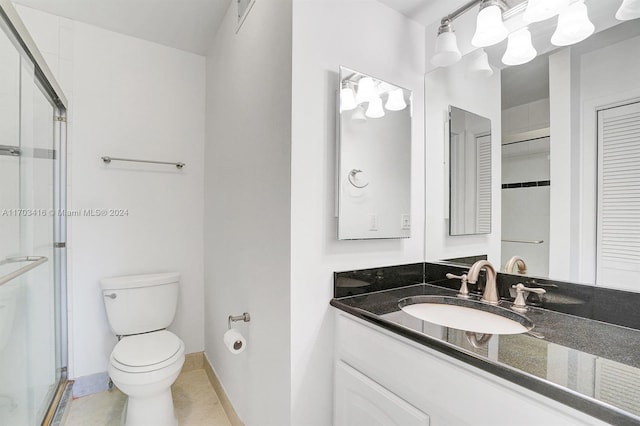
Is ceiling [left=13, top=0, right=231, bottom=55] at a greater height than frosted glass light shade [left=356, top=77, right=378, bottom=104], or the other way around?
ceiling [left=13, top=0, right=231, bottom=55]

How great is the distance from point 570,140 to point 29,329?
2.59m

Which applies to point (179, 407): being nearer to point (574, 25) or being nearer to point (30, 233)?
point (30, 233)

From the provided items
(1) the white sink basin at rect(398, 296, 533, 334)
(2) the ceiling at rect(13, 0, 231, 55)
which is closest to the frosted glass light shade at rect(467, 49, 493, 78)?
(1) the white sink basin at rect(398, 296, 533, 334)

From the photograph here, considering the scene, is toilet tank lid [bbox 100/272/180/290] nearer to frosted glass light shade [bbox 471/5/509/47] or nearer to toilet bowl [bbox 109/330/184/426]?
toilet bowl [bbox 109/330/184/426]

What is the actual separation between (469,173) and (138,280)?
6.77 ft

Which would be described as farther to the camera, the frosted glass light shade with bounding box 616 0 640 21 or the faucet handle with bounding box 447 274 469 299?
the faucet handle with bounding box 447 274 469 299

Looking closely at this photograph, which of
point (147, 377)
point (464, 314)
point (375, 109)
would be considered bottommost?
point (147, 377)

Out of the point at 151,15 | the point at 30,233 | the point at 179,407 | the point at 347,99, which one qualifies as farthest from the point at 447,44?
the point at 179,407

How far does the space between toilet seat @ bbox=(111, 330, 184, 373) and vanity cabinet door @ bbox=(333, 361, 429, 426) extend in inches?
37.6

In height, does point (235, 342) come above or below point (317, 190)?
below

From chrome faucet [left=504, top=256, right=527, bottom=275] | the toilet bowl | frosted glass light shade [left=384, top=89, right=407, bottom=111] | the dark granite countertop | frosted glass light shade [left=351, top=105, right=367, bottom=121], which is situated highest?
frosted glass light shade [left=384, top=89, right=407, bottom=111]

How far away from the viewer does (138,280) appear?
6.49 ft

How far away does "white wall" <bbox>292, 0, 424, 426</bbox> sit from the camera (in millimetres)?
1164

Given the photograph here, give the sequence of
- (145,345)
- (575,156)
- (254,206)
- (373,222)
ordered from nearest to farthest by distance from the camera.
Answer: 1. (575,156)
2. (373,222)
3. (254,206)
4. (145,345)
